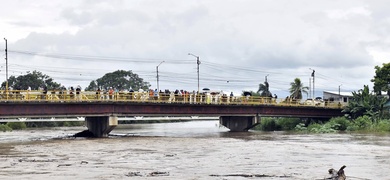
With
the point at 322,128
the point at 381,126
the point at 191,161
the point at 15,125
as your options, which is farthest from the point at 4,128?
the point at 191,161

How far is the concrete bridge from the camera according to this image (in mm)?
→ 61250

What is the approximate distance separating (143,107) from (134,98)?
1.43 meters

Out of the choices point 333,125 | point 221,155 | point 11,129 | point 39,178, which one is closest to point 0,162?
point 39,178

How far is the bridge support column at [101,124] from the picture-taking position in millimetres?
66625

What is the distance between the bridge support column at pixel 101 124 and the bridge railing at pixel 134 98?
205 cm

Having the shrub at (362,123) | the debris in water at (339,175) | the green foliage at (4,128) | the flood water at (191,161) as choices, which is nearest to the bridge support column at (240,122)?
the shrub at (362,123)

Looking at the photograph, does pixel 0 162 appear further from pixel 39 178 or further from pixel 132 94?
pixel 132 94

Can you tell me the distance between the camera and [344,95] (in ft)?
326

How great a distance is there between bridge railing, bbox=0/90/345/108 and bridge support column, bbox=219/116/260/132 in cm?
229

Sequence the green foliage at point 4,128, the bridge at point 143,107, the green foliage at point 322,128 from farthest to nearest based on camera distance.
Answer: the green foliage at point 4,128 → the green foliage at point 322,128 → the bridge at point 143,107

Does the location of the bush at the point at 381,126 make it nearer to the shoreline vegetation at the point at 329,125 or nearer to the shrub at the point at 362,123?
the shoreline vegetation at the point at 329,125

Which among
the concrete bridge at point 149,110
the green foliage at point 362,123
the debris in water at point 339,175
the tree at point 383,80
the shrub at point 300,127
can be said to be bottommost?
the debris in water at point 339,175

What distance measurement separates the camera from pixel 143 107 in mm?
69688

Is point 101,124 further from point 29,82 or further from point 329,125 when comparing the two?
point 29,82
